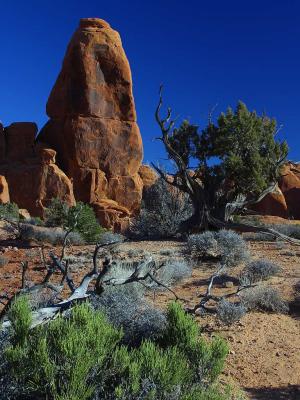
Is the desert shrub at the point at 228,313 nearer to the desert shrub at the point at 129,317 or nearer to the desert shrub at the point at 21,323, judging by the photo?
the desert shrub at the point at 129,317

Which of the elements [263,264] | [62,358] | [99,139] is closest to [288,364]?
[62,358]

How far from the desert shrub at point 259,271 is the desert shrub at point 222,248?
1.43 metres

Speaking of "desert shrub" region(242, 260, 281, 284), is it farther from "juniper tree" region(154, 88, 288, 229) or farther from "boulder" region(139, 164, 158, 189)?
"boulder" region(139, 164, 158, 189)

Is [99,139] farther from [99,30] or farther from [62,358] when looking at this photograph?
[62,358]

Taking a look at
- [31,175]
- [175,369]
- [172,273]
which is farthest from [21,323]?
[31,175]

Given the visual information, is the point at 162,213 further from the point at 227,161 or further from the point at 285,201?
the point at 285,201

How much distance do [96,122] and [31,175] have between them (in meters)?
5.73

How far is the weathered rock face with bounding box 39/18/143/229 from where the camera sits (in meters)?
30.4

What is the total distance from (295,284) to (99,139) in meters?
24.7

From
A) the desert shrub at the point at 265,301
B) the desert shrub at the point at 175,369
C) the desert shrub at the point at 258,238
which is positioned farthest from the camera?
the desert shrub at the point at 258,238

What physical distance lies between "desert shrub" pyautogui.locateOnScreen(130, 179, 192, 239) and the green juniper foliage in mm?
13449

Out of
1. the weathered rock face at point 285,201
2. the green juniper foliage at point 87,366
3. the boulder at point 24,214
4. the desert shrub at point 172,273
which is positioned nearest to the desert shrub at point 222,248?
the desert shrub at point 172,273

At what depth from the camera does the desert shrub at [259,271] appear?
26.8 ft

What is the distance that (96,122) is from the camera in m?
31.1
